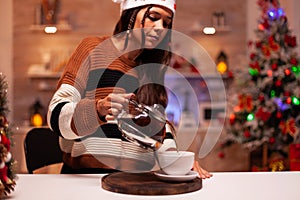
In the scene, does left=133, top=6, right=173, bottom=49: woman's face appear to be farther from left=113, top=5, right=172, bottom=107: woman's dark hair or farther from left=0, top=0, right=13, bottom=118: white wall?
left=0, top=0, right=13, bottom=118: white wall

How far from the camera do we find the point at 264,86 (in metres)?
4.43

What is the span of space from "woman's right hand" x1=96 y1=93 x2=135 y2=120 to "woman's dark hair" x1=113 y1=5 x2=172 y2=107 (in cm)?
36

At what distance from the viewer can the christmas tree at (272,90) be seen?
4.30 meters

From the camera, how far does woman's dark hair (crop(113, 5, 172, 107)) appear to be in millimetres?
1767

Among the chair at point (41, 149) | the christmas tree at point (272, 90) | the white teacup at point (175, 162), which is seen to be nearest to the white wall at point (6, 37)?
the christmas tree at point (272, 90)

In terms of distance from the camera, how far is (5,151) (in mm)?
1212

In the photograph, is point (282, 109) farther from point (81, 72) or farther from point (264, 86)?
point (81, 72)

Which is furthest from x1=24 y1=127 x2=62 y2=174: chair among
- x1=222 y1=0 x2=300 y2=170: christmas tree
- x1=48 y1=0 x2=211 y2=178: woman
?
x1=222 y1=0 x2=300 y2=170: christmas tree

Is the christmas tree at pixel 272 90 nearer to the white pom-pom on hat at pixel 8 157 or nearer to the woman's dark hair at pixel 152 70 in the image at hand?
the woman's dark hair at pixel 152 70

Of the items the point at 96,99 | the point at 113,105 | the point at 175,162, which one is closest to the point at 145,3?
the point at 96,99

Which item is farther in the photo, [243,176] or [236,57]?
[236,57]

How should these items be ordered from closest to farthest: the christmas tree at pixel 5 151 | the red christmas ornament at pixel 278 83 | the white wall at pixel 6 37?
1. the christmas tree at pixel 5 151
2. the red christmas ornament at pixel 278 83
3. the white wall at pixel 6 37

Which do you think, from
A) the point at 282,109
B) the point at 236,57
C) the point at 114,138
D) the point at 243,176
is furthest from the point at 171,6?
the point at 236,57

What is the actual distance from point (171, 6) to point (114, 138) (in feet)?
1.74
